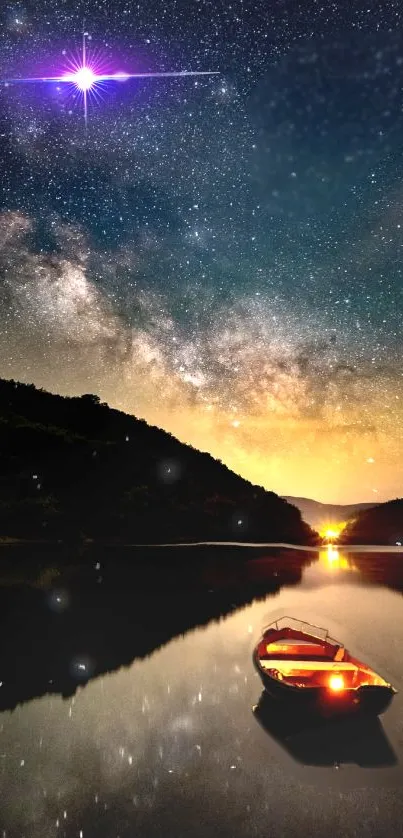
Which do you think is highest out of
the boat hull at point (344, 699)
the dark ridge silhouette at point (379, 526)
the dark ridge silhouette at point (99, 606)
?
the dark ridge silhouette at point (379, 526)

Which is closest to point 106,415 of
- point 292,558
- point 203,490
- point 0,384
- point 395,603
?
point 0,384

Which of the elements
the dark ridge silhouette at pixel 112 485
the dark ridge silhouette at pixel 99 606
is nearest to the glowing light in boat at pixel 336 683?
the dark ridge silhouette at pixel 99 606

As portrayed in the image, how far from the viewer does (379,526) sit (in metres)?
125

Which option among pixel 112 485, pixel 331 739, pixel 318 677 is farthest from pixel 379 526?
pixel 331 739

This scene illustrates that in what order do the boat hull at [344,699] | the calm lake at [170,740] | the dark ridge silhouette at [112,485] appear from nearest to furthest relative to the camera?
the calm lake at [170,740] → the boat hull at [344,699] → the dark ridge silhouette at [112,485]

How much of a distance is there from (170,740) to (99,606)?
68.3 feet

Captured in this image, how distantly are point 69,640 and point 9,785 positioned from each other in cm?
1364

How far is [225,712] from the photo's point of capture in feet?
49.4

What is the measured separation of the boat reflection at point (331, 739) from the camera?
446 inches

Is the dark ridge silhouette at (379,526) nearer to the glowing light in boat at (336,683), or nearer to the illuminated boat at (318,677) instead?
the illuminated boat at (318,677)

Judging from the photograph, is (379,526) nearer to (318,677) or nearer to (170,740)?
(318,677)

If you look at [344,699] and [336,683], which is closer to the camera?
[344,699]

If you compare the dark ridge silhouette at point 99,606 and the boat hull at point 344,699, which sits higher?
the boat hull at point 344,699

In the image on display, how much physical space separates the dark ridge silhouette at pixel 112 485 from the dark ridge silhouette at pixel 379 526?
69.5ft
